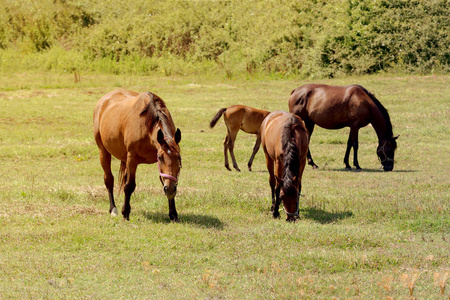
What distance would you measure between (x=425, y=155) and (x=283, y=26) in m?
18.6

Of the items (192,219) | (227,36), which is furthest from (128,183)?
(227,36)

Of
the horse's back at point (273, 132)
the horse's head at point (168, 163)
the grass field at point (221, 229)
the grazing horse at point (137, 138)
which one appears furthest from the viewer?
the horse's back at point (273, 132)

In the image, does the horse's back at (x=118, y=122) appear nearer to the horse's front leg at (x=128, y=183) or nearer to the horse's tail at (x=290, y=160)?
the horse's front leg at (x=128, y=183)

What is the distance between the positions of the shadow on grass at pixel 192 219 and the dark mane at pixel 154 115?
1390 millimetres

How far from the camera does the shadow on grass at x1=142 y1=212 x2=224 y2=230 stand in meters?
8.33

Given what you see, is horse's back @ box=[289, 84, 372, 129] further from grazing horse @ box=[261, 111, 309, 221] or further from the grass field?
grazing horse @ box=[261, 111, 309, 221]

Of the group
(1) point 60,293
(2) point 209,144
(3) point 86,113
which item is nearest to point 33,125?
(3) point 86,113

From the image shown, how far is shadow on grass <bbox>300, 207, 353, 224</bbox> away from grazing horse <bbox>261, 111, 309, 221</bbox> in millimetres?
499

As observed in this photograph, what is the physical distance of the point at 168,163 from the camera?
7543 millimetres

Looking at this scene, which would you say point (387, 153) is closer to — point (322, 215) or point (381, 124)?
point (381, 124)

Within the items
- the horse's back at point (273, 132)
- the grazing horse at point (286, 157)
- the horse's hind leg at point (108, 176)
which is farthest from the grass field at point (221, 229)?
the horse's back at point (273, 132)

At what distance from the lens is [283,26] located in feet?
105

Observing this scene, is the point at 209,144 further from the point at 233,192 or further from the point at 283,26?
the point at 283,26

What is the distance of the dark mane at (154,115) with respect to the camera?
8.06 metres
